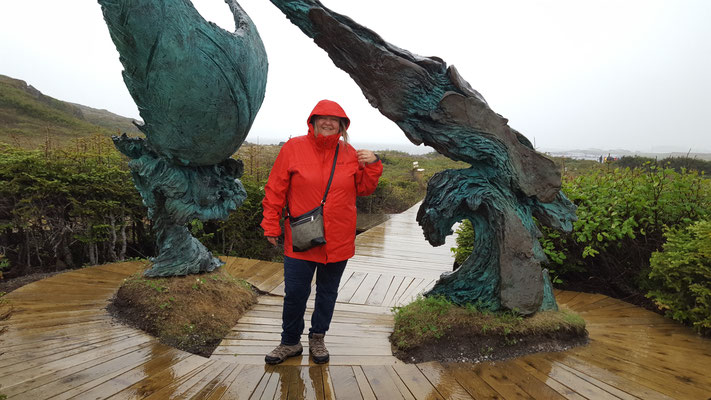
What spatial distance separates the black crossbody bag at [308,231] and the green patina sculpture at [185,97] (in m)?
0.96

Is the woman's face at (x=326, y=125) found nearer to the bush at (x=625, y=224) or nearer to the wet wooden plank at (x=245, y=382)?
the wet wooden plank at (x=245, y=382)

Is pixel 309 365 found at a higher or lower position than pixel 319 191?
lower

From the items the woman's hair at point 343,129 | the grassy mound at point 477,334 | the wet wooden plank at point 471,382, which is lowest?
the wet wooden plank at point 471,382

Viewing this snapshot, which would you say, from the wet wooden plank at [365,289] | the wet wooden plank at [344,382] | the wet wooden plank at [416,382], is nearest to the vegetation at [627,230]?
the wet wooden plank at [365,289]

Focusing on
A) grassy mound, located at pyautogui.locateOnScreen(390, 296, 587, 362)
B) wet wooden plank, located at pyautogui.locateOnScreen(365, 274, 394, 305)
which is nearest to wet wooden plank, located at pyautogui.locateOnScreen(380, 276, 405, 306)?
wet wooden plank, located at pyautogui.locateOnScreen(365, 274, 394, 305)

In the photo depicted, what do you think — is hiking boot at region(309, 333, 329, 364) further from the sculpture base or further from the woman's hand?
the sculpture base

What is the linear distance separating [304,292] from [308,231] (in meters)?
0.48

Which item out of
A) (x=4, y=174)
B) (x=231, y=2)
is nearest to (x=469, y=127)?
(x=231, y=2)

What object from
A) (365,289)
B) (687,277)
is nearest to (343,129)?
(365,289)

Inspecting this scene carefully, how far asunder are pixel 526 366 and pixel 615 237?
219 centimetres

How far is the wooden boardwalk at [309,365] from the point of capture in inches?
91.2

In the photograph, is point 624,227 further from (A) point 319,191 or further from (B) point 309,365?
(B) point 309,365

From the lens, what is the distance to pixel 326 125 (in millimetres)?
2594

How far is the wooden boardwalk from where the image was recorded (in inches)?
91.2
